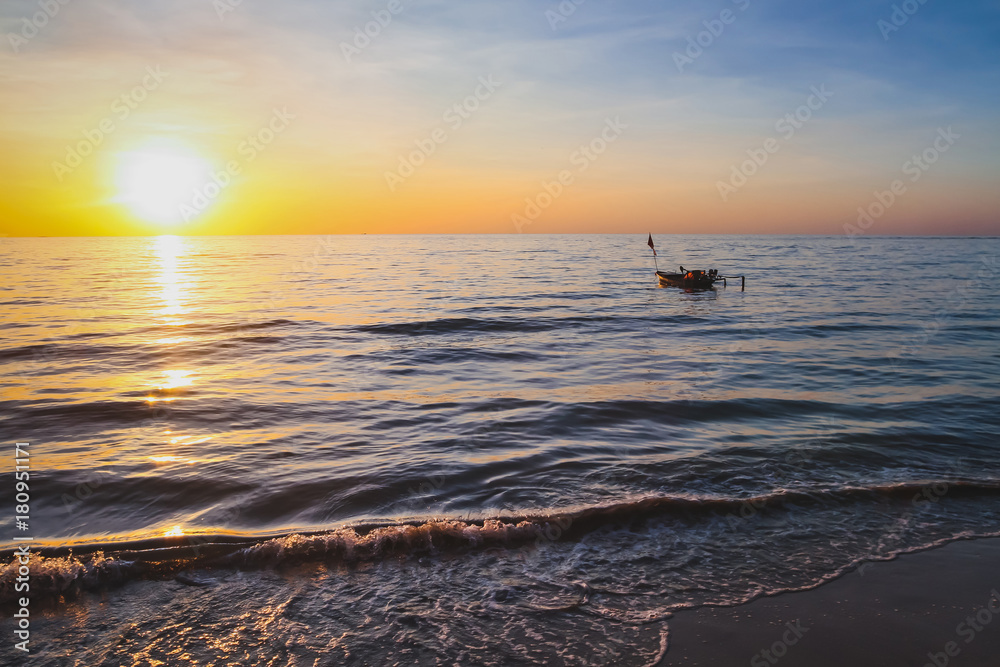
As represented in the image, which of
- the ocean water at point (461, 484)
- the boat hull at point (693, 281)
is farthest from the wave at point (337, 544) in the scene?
the boat hull at point (693, 281)

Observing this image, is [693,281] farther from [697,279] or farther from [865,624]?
[865,624]

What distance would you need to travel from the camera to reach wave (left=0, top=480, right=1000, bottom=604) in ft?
19.9

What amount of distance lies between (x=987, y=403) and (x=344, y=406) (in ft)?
47.8

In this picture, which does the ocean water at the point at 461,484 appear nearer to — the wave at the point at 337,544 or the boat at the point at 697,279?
the wave at the point at 337,544

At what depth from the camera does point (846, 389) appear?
48.6ft

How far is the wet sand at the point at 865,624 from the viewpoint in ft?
15.4

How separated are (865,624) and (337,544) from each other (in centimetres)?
529

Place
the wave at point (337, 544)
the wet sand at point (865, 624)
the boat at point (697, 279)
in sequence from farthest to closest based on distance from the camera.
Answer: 1. the boat at point (697, 279)
2. the wave at point (337, 544)
3. the wet sand at point (865, 624)

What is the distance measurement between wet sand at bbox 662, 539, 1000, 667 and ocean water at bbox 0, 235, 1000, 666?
0.94 ft

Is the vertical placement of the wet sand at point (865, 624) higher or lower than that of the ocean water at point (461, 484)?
lower

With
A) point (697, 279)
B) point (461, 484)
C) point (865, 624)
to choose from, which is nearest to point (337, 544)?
point (461, 484)

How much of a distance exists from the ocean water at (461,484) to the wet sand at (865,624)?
0.29 metres

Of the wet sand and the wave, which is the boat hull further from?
the wet sand

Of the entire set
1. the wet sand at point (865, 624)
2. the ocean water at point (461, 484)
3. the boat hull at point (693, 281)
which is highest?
the boat hull at point (693, 281)
